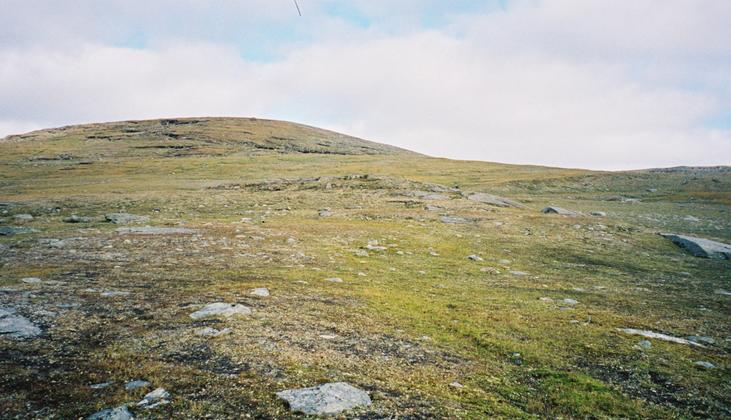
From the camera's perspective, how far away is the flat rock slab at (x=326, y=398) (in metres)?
6.33

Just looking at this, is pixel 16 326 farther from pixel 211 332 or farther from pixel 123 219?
pixel 123 219

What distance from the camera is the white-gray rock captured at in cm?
585

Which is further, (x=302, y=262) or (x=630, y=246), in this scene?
(x=630, y=246)

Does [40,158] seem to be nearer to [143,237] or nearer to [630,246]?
[143,237]

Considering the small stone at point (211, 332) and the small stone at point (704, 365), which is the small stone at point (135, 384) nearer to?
the small stone at point (211, 332)

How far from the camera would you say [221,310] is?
10672 mm

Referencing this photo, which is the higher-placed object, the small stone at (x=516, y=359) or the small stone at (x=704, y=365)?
the small stone at (x=704, y=365)

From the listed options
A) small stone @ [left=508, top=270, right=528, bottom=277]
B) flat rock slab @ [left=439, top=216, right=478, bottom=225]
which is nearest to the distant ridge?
flat rock slab @ [left=439, top=216, right=478, bottom=225]

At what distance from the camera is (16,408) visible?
5980 millimetres

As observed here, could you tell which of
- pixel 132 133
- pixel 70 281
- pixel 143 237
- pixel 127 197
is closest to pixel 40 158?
pixel 132 133

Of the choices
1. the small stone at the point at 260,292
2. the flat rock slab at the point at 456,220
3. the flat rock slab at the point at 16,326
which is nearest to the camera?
the flat rock slab at the point at 16,326

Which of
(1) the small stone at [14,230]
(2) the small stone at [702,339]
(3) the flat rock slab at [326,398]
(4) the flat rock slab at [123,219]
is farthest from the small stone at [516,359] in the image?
(1) the small stone at [14,230]

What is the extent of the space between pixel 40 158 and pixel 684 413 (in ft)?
465

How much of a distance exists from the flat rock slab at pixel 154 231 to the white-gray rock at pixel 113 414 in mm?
17627
